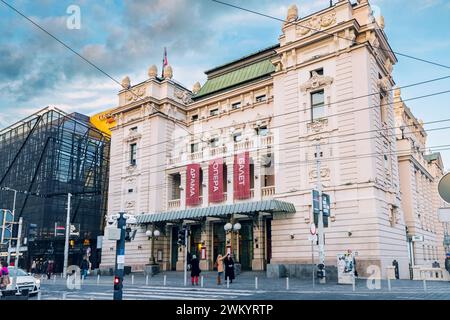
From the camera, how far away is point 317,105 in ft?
113

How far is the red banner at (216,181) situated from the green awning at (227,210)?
9.66 feet

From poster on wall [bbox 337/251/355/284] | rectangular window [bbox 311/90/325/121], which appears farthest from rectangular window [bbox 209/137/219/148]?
poster on wall [bbox 337/251/355/284]

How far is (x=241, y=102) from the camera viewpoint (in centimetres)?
4244

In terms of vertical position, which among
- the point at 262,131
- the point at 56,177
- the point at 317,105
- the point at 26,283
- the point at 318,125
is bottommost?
the point at 26,283

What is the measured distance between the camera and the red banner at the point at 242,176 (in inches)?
1460

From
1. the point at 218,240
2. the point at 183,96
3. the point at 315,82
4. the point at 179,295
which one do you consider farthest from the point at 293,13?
the point at 179,295

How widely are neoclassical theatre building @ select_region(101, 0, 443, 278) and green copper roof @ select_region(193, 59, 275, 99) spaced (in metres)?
0.17

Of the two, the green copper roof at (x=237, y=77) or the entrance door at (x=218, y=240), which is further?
the green copper roof at (x=237, y=77)

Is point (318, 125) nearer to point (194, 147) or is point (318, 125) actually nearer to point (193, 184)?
point (193, 184)

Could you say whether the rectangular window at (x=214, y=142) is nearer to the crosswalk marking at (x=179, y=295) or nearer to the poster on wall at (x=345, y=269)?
the poster on wall at (x=345, y=269)

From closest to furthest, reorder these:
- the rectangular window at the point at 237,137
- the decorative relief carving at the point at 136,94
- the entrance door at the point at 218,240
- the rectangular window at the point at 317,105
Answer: the rectangular window at the point at 317,105
the entrance door at the point at 218,240
the rectangular window at the point at 237,137
the decorative relief carving at the point at 136,94

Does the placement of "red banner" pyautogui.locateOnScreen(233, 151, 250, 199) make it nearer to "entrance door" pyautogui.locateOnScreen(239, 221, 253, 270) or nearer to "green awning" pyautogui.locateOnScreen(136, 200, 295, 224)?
"green awning" pyautogui.locateOnScreen(136, 200, 295, 224)

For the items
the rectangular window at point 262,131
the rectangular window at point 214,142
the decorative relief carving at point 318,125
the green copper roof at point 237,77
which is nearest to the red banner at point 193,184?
the rectangular window at point 214,142

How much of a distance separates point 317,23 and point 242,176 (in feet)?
46.8
